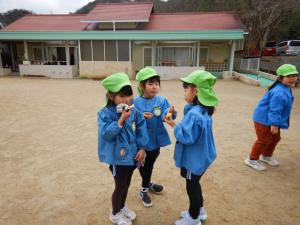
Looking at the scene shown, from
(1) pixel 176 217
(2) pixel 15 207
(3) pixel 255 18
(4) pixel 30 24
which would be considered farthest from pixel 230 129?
(4) pixel 30 24

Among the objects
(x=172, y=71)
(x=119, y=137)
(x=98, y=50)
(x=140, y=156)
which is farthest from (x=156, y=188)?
(x=98, y=50)

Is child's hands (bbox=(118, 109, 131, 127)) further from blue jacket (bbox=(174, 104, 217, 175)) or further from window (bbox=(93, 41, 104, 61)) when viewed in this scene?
window (bbox=(93, 41, 104, 61))

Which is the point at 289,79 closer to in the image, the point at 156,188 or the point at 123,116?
the point at 156,188

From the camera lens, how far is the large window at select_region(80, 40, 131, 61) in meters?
15.8

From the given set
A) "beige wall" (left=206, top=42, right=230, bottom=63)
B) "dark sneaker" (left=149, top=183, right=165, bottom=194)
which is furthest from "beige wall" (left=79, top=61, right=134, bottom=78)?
"dark sneaker" (left=149, top=183, right=165, bottom=194)

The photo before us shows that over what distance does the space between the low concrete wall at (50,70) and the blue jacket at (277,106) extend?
14.8 metres

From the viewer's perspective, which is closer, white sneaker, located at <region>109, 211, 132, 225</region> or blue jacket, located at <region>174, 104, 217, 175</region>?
blue jacket, located at <region>174, 104, 217, 175</region>

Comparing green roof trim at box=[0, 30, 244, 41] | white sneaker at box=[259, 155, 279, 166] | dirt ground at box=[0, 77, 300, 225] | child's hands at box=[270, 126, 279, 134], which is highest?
green roof trim at box=[0, 30, 244, 41]

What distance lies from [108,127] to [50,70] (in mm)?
15921

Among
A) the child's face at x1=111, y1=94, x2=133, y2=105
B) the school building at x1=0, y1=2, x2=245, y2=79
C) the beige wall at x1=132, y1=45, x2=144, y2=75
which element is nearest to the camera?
the child's face at x1=111, y1=94, x2=133, y2=105

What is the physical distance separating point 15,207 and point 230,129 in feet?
13.6

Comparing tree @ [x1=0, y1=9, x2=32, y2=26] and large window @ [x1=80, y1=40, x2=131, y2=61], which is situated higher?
tree @ [x1=0, y1=9, x2=32, y2=26]

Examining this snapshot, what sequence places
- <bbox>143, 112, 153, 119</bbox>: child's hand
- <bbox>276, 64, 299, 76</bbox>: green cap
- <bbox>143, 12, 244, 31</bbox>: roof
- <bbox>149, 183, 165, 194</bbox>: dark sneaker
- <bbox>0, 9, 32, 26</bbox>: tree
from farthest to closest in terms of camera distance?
1. <bbox>0, 9, 32, 26</bbox>: tree
2. <bbox>143, 12, 244, 31</bbox>: roof
3. <bbox>276, 64, 299, 76</bbox>: green cap
4. <bbox>149, 183, 165, 194</bbox>: dark sneaker
5. <bbox>143, 112, 153, 119</bbox>: child's hand

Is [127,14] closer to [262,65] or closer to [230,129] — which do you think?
[262,65]
